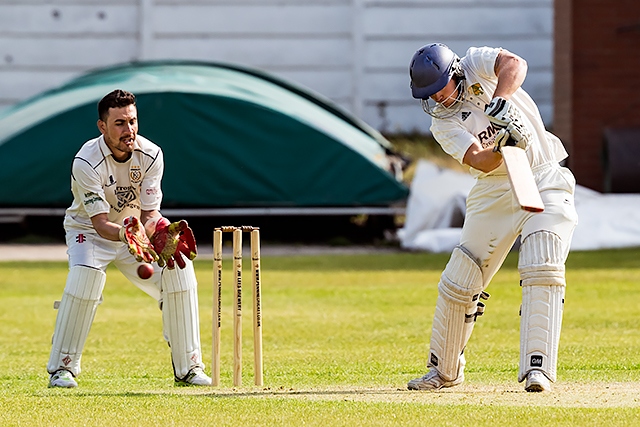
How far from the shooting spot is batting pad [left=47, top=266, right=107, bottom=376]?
259 inches

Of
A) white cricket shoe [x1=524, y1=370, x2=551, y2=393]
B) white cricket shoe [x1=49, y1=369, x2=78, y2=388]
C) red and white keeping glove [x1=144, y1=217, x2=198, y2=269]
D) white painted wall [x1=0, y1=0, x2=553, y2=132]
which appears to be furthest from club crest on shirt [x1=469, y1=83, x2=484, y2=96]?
white painted wall [x1=0, y1=0, x2=553, y2=132]

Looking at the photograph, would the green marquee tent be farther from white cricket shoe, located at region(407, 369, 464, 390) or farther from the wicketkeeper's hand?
white cricket shoe, located at region(407, 369, 464, 390)

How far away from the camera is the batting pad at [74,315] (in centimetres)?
659

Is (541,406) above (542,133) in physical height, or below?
below

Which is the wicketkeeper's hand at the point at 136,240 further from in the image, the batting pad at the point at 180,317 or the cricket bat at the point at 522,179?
the cricket bat at the point at 522,179

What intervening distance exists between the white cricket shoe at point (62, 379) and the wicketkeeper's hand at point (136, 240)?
801 mm

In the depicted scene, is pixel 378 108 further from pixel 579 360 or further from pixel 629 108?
pixel 579 360

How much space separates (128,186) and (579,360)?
9.02ft

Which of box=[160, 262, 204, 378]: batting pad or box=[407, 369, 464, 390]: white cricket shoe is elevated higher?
box=[160, 262, 204, 378]: batting pad

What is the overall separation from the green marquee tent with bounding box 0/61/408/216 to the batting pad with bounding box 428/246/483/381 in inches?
394

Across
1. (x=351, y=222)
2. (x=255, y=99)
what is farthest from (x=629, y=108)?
(x=255, y=99)

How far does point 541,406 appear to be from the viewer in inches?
211

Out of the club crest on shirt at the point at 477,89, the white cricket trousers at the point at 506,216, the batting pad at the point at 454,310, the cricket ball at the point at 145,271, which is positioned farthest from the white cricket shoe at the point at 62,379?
the club crest on shirt at the point at 477,89

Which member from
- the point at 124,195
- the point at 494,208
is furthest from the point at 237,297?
the point at 494,208
